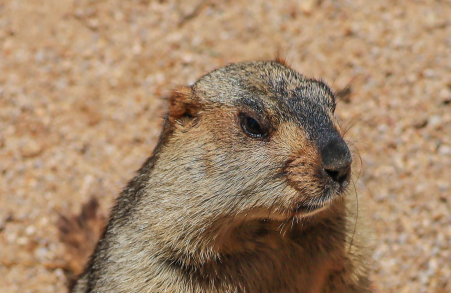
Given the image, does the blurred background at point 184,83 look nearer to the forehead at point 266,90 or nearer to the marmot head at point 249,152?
the forehead at point 266,90

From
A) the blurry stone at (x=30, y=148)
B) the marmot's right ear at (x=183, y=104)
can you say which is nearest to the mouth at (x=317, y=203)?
the marmot's right ear at (x=183, y=104)

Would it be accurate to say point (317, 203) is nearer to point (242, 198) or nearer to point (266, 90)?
point (242, 198)

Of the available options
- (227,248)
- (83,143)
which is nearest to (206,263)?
(227,248)

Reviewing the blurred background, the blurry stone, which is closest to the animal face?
the blurred background

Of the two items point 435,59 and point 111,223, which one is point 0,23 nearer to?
point 111,223

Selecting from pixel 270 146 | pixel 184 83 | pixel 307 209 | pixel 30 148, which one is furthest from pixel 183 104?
pixel 30 148

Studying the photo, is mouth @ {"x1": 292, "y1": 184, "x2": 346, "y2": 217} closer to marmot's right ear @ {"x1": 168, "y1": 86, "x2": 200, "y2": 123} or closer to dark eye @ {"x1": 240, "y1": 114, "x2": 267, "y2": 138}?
dark eye @ {"x1": 240, "y1": 114, "x2": 267, "y2": 138}
